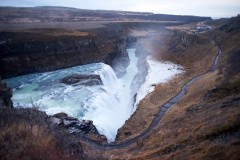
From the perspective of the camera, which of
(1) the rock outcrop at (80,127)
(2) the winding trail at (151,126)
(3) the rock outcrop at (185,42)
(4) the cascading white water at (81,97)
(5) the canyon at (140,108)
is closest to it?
(5) the canyon at (140,108)

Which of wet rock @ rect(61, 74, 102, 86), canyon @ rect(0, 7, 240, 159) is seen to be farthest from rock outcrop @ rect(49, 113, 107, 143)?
wet rock @ rect(61, 74, 102, 86)

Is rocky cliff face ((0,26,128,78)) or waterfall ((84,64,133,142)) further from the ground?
rocky cliff face ((0,26,128,78))

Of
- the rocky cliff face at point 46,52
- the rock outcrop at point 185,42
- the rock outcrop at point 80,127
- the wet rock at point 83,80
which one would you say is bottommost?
the rock outcrop at point 80,127

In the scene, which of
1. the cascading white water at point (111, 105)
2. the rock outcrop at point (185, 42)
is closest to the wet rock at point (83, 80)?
the cascading white water at point (111, 105)

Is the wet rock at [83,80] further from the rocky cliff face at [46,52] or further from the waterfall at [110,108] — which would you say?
the rocky cliff face at [46,52]

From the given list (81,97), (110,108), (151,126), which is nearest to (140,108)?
(110,108)

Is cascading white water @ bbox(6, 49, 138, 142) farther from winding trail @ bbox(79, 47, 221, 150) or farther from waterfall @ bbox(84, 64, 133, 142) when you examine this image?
winding trail @ bbox(79, 47, 221, 150)

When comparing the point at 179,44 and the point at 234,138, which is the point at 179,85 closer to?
the point at 234,138
